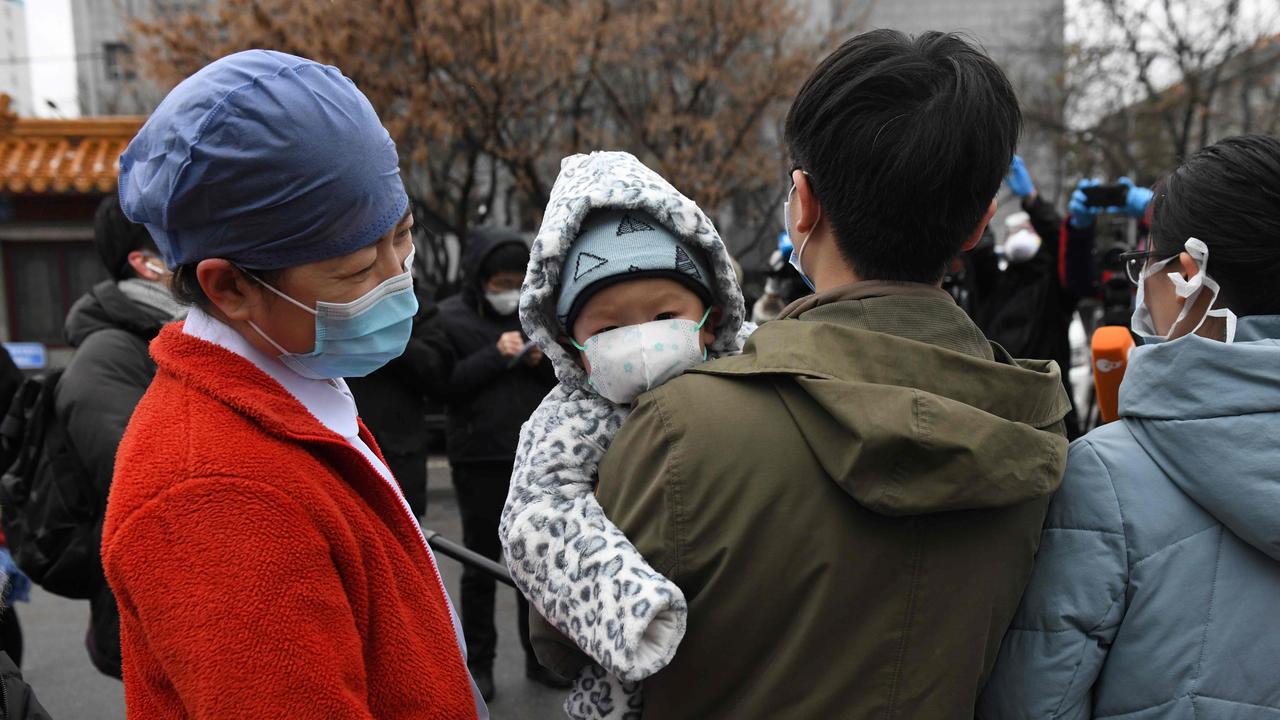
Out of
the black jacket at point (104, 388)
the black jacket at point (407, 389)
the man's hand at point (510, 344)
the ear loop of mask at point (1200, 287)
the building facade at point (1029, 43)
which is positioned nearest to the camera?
the ear loop of mask at point (1200, 287)

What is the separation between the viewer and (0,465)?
333cm

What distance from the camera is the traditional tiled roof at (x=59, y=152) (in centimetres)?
929

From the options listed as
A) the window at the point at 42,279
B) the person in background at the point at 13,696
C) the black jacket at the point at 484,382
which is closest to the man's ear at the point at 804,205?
the person in background at the point at 13,696

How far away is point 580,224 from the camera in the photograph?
4.61 feet

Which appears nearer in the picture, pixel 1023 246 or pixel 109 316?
pixel 109 316

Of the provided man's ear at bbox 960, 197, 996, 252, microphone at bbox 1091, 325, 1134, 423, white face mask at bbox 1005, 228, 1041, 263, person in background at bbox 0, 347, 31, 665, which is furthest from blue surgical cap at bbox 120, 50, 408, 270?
white face mask at bbox 1005, 228, 1041, 263

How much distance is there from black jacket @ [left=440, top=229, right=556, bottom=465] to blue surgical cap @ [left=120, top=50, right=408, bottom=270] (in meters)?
2.77

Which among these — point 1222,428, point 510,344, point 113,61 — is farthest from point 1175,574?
point 113,61

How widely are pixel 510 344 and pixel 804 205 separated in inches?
111

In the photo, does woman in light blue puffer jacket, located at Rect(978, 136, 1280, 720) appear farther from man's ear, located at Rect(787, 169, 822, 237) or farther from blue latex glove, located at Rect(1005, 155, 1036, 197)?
blue latex glove, located at Rect(1005, 155, 1036, 197)

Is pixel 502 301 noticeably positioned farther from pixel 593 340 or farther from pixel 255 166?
pixel 255 166

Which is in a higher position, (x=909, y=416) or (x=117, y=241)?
(x=909, y=416)

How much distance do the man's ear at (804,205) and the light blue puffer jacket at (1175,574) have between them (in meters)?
0.53

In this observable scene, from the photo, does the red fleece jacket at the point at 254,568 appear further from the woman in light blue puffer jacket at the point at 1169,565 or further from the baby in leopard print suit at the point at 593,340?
the woman in light blue puffer jacket at the point at 1169,565
